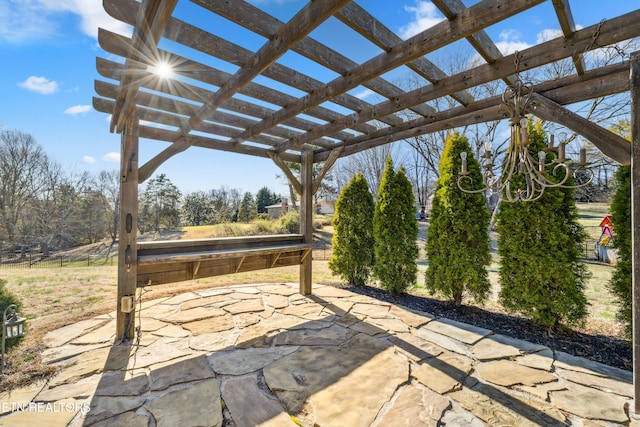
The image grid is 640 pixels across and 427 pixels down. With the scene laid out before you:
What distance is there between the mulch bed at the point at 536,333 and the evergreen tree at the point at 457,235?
0.24 m

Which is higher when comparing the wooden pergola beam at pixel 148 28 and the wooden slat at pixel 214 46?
the wooden slat at pixel 214 46

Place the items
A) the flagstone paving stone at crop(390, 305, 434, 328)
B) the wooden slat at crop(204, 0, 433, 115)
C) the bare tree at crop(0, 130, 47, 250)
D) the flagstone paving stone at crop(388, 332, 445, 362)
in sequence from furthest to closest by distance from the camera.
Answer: the bare tree at crop(0, 130, 47, 250)
the flagstone paving stone at crop(390, 305, 434, 328)
the flagstone paving stone at crop(388, 332, 445, 362)
the wooden slat at crop(204, 0, 433, 115)

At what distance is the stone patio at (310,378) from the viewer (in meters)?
1.75

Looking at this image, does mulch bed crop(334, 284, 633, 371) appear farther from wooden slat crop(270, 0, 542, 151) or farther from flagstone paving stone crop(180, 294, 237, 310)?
wooden slat crop(270, 0, 542, 151)

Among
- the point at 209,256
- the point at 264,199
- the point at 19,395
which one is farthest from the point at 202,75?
the point at 264,199

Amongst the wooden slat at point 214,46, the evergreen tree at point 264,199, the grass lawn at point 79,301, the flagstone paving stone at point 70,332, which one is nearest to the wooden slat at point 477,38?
the wooden slat at point 214,46

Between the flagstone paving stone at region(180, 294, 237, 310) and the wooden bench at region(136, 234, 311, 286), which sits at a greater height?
the wooden bench at region(136, 234, 311, 286)

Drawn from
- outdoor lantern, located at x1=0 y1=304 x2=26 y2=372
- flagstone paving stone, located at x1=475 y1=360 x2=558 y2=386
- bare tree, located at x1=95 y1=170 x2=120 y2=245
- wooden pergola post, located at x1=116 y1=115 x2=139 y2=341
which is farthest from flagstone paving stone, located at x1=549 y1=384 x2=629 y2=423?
bare tree, located at x1=95 y1=170 x2=120 y2=245

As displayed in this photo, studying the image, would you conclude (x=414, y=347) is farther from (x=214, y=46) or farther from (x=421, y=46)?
(x=214, y=46)

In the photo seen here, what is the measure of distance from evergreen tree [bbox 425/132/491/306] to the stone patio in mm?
723

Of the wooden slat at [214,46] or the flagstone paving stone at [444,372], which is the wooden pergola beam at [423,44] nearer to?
the wooden slat at [214,46]

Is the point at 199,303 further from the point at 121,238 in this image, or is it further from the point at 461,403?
the point at 461,403

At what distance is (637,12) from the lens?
169 centimetres

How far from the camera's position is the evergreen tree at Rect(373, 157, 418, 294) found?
182 inches
